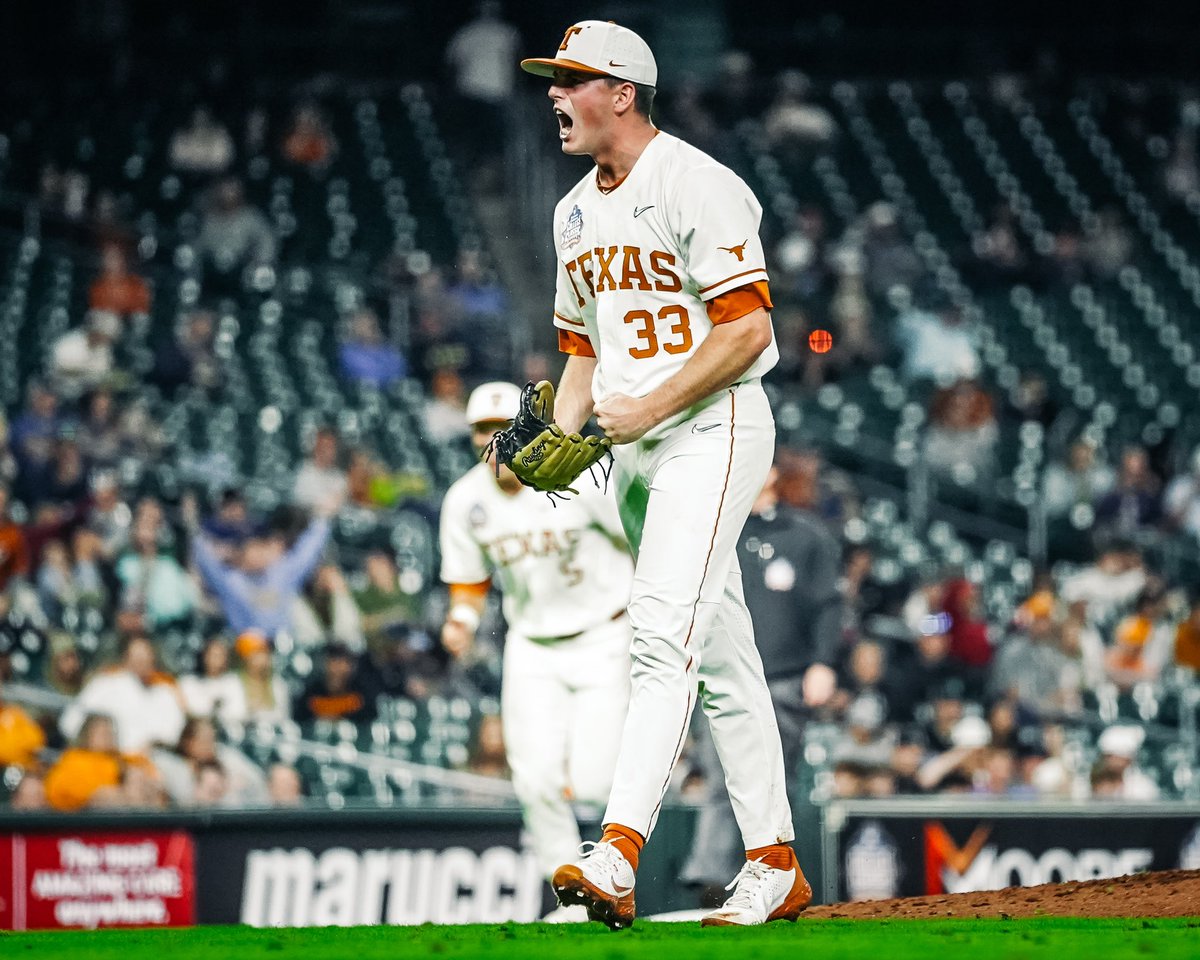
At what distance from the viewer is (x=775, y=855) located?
459 cm

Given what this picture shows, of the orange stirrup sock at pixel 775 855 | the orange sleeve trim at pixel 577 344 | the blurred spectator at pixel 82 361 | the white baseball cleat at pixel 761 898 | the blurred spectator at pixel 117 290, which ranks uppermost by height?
the blurred spectator at pixel 117 290

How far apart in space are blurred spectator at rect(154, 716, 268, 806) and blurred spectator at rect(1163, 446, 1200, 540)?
672 cm

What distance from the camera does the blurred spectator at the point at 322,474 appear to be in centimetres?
1209

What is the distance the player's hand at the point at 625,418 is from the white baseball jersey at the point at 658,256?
→ 14cm

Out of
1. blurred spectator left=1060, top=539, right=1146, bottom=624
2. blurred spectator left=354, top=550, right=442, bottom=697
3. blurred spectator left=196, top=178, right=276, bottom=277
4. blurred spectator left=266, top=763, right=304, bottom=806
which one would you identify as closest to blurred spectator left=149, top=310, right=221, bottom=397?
blurred spectator left=196, top=178, right=276, bottom=277

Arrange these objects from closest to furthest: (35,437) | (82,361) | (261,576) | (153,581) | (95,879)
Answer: (95,879) → (153,581) → (261,576) → (35,437) → (82,361)

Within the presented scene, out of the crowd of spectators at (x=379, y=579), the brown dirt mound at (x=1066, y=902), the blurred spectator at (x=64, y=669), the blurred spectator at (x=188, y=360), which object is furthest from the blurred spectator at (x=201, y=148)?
the brown dirt mound at (x=1066, y=902)

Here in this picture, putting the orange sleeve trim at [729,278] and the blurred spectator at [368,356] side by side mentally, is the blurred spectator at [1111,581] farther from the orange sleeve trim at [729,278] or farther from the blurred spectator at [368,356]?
the orange sleeve trim at [729,278]

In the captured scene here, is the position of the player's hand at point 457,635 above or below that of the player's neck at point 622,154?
below

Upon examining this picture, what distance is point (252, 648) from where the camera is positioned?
10.2 meters

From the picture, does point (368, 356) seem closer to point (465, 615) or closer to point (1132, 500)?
point (1132, 500)

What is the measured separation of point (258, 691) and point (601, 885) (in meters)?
6.27

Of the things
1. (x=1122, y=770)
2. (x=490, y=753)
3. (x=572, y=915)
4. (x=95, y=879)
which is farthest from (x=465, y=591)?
(x=1122, y=770)

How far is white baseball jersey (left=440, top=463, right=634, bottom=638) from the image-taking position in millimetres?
6965
